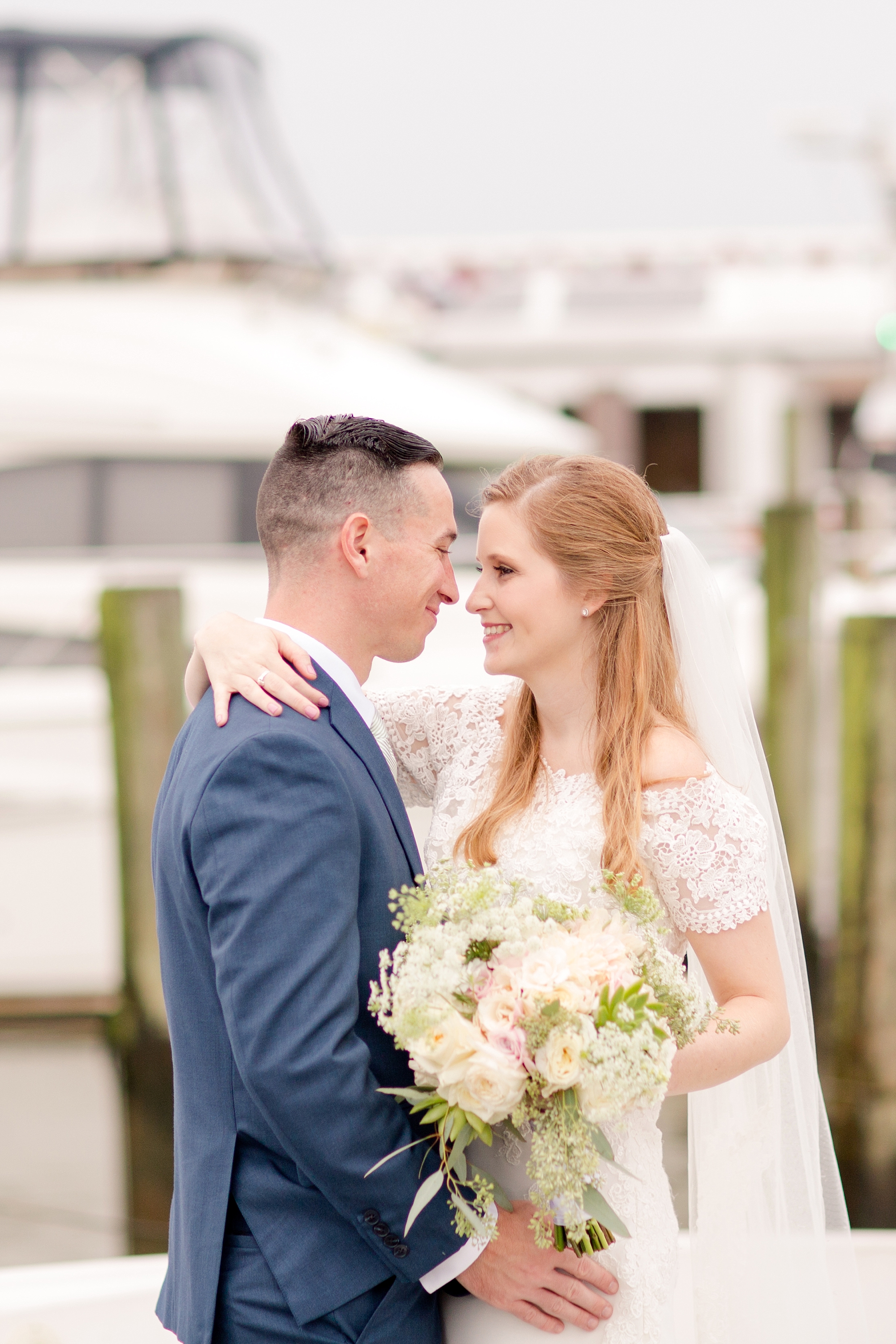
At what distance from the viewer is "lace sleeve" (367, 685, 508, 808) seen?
8.48ft

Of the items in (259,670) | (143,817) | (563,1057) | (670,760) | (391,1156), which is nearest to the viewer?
(563,1057)

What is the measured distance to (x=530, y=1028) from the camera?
5.31 feet

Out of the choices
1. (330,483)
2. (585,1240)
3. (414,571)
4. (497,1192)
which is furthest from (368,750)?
(585,1240)

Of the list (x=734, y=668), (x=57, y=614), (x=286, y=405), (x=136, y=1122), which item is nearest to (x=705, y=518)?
(x=286, y=405)

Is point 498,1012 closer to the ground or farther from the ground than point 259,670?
closer to the ground

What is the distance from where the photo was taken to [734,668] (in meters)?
2.40

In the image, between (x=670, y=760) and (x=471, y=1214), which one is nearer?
(x=471, y=1214)

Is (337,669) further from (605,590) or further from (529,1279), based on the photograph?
(529,1279)

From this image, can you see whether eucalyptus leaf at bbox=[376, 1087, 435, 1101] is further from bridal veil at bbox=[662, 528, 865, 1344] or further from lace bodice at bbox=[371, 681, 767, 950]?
bridal veil at bbox=[662, 528, 865, 1344]

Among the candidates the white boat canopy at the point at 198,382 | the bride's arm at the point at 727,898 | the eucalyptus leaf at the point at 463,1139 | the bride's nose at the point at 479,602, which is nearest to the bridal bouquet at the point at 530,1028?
the eucalyptus leaf at the point at 463,1139

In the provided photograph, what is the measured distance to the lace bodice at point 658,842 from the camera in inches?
79.5

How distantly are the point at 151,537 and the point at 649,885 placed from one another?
628cm

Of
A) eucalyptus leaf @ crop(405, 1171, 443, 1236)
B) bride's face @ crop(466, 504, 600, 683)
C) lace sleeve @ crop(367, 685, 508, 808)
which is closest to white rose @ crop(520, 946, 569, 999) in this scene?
eucalyptus leaf @ crop(405, 1171, 443, 1236)

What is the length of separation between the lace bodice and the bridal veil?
279mm
